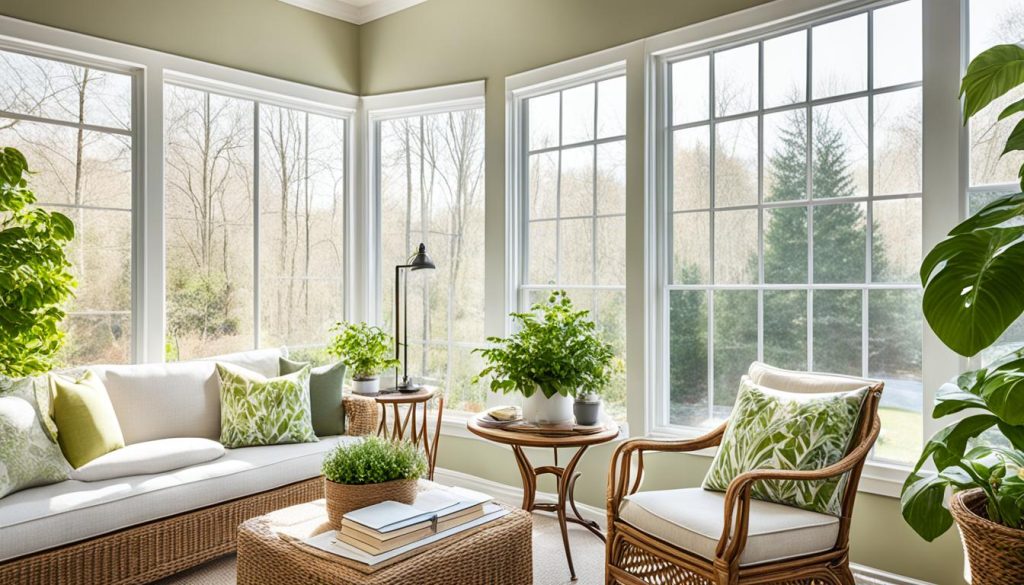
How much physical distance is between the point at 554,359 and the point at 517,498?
1.34 metres

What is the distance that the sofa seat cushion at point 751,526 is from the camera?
2115mm

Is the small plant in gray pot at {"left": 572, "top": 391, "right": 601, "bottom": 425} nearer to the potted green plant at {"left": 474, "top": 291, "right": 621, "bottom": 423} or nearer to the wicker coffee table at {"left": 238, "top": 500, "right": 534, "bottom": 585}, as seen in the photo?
the potted green plant at {"left": 474, "top": 291, "right": 621, "bottom": 423}

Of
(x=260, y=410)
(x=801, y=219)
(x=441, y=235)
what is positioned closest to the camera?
(x=801, y=219)

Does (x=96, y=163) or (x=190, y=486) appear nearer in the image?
(x=190, y=486)

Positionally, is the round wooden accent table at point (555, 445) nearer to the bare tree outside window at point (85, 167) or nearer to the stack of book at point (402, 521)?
the stack of book at point (402, 521)

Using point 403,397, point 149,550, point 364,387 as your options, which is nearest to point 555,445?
point 403,397

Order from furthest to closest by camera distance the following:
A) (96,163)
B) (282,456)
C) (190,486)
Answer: (96,163)
(282,456)
(190,486)

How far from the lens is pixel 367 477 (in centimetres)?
217

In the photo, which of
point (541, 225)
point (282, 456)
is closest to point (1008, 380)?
point (541, 225)

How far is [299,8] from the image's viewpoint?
4.31m

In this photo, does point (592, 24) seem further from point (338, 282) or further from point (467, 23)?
A: point (338, 282)

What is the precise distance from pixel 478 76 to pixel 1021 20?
2628 millimetres

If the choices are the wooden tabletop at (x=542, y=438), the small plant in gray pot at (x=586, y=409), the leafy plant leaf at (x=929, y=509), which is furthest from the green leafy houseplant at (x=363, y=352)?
the leafy plant leaf at (x=929, y=509)

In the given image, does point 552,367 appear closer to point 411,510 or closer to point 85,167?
point 411,510
